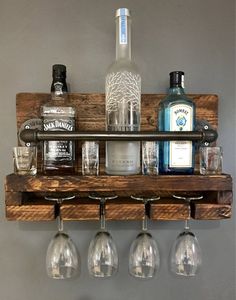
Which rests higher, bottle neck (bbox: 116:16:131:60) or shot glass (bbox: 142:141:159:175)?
bottle neck (bbox: 116:16:131:60)

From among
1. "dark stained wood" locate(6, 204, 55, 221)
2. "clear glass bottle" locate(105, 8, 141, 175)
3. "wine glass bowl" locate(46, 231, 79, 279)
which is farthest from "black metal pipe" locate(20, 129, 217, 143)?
"wine glass bowl" locate(46, 231, 79, 279)

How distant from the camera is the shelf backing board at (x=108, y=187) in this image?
60 centimetres

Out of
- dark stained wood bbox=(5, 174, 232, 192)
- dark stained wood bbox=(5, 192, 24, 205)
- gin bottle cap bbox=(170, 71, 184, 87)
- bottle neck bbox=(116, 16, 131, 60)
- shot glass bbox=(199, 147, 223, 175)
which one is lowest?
dark stained wood bbox=(5, 192, 24, 205)

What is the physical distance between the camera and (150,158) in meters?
0.65

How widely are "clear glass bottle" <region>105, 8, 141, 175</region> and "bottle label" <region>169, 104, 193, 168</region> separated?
79 mm

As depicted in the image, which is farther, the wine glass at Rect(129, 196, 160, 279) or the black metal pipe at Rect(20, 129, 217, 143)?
the wine glass at Rect(129, 196, 160, 279)

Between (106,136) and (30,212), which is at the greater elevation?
(106,136)

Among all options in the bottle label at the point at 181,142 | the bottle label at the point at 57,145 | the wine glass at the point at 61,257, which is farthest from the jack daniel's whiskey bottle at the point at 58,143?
the bottle label at the point at 181,142

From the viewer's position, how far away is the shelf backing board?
1.96 ft

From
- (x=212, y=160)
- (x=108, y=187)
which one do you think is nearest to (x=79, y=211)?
(x=108, y=187)

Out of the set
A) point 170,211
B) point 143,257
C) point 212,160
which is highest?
point 212,160

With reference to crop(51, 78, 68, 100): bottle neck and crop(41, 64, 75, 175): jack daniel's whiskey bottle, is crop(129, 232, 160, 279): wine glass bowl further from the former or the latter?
crop(51, 78, 68, 100): bottle neck

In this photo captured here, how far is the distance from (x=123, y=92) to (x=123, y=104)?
28 mm

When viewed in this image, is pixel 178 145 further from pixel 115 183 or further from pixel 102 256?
pixel 102 256
